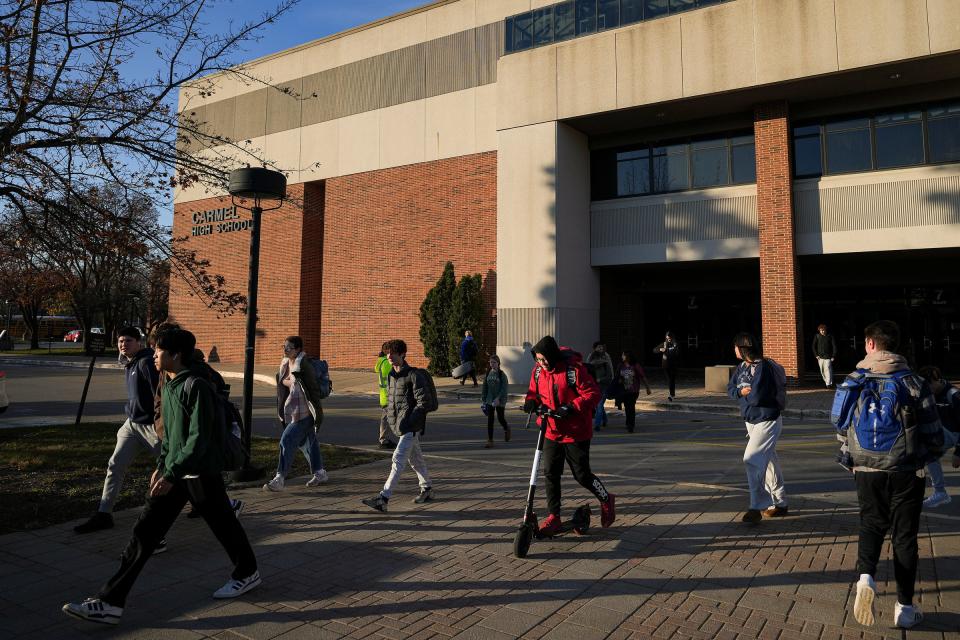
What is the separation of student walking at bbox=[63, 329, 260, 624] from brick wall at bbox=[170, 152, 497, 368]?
1715cm

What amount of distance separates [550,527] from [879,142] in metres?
17.2

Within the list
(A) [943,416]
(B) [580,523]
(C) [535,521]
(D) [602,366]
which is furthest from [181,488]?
(D) [602,366]

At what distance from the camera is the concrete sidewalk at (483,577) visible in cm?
349

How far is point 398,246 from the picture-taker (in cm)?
2323

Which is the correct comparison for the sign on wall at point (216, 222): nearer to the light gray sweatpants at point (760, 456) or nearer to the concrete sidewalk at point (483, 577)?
the concrete sidewalk at point (483, 577)

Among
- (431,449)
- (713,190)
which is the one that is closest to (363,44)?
(713,190)

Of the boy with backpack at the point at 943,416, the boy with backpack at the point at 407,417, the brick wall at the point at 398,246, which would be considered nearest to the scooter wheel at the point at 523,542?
the boy with backpack at the point at 407,417

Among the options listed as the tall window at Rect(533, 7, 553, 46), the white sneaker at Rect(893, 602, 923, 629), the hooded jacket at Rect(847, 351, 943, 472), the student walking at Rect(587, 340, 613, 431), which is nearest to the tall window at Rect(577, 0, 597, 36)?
the tall window at Rect(533, 7, 553, 46)

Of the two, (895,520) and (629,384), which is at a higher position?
(629,384)

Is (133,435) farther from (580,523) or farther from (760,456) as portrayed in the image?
(760,456)

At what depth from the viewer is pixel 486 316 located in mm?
21234

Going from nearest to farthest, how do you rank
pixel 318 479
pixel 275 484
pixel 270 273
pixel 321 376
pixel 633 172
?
pixel 275 484
pixel 318 479
pixel 321 376
pixel 633 172
pixel 270 273

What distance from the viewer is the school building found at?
16.3 metres

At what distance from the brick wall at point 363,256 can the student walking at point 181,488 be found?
56.3 feet
